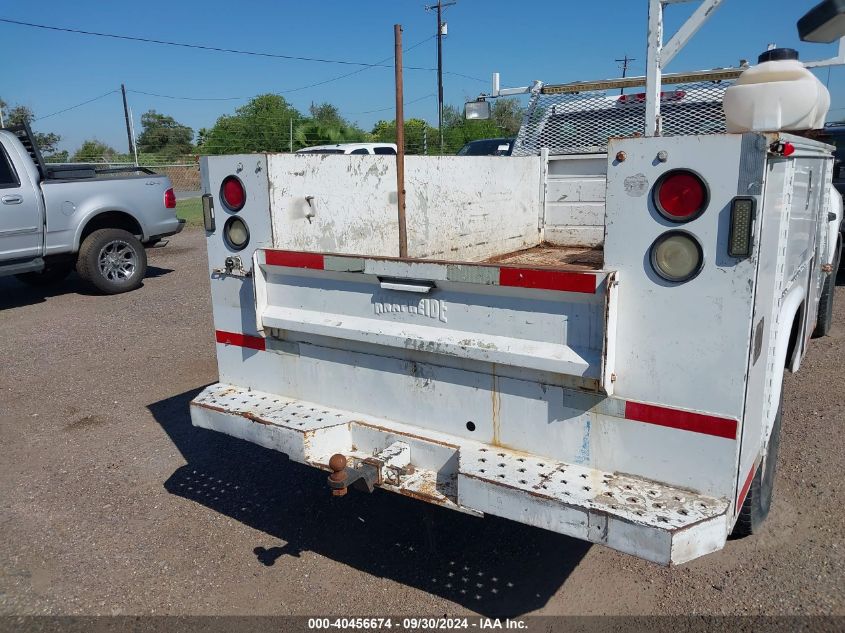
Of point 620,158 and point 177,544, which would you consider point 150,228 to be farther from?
point 620,158

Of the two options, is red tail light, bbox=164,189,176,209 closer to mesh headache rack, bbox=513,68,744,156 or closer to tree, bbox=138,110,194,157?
mesh headache rack, bbox=513,68,744,156

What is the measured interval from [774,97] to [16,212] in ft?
27.8

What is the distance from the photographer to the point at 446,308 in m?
2.81

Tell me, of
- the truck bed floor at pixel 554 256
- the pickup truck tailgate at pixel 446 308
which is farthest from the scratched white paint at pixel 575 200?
the pickup truck tailgate at pixel 446 308

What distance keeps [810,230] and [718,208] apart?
1747 mm

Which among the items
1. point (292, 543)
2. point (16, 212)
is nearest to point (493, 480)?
point (292, 543)

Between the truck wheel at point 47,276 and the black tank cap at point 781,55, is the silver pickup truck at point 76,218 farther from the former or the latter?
the black tank cap at point 781,55

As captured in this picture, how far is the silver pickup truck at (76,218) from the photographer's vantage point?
8.58m

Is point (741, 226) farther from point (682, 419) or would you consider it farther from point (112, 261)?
point (112, 261)

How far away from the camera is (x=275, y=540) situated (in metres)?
3.54

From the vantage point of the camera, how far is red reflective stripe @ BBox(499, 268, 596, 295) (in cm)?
240

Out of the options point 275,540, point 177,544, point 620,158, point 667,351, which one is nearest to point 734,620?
point 667,351

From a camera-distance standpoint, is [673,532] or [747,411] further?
[747,411]

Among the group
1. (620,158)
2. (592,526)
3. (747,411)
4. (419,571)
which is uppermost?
(620,158)
